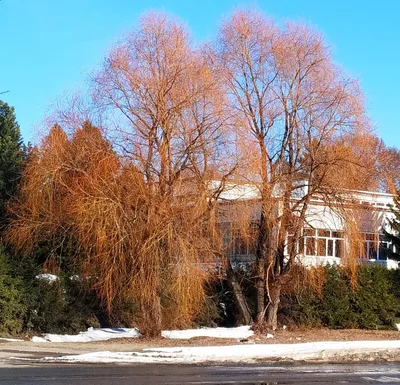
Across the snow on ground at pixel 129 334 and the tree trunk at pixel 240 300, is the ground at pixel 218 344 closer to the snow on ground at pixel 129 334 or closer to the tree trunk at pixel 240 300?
the snow on ground at pixel 129 334

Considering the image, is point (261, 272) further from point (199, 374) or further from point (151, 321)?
point (199, 374)

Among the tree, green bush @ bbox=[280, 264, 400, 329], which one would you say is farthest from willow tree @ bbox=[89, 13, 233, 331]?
green bush @ bbox=[280, 264, 400, 329]

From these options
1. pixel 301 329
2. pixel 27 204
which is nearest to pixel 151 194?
pixel 27 204

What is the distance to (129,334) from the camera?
25.8 meters

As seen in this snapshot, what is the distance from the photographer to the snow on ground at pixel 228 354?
17719 mm

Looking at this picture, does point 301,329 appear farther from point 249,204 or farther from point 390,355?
point 390,355

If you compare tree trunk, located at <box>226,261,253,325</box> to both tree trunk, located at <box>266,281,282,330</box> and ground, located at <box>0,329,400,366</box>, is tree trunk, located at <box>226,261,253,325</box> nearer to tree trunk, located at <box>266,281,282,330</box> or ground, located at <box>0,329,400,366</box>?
tree trunk, located at <box>266,281,282,330</box>

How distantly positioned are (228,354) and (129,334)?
7.77m

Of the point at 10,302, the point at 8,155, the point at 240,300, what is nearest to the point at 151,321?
the point at 10,302

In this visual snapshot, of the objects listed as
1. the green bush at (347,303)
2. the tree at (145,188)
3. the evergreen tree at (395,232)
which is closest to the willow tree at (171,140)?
the tree at (145,188)

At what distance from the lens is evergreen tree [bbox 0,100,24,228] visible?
28141mm

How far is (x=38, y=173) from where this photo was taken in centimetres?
2333

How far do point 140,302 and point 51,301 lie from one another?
396 centimetres

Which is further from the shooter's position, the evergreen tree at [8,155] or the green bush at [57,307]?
the evergreen tree at [8,155]
